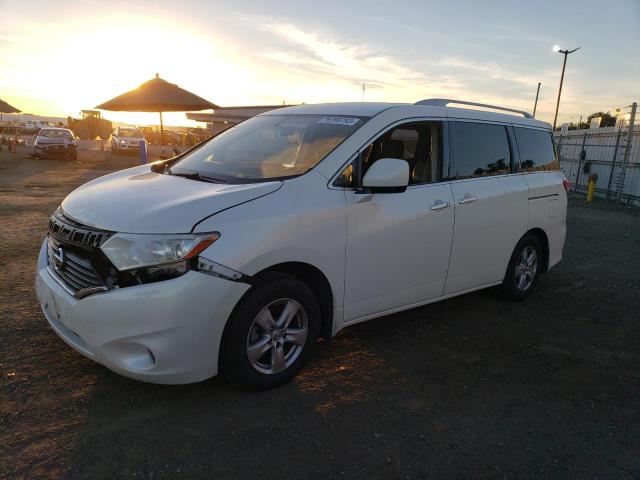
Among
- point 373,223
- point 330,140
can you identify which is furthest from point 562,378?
point 330,140

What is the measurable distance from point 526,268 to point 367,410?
2.91 metres

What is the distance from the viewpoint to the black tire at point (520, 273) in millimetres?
4977

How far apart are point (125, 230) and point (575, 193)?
1887 cm

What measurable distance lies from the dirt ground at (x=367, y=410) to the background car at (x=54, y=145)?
22.0 metres

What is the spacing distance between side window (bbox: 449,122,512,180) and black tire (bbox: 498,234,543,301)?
31.4 inches

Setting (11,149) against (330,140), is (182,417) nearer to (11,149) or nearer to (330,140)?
(330,140)

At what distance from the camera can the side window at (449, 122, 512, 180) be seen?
13.8 ft

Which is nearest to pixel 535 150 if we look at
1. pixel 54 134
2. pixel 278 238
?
pixel 278 238

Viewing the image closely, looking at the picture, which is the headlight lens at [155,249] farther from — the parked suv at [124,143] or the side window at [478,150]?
the parked suv at [124,143]

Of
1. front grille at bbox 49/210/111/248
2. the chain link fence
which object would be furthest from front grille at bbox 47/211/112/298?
the chain link fence

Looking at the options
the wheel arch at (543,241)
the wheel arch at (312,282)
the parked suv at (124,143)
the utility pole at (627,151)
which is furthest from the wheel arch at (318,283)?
the parked suv at (124,143)

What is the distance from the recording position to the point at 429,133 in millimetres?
4059

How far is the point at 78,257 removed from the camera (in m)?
2.92

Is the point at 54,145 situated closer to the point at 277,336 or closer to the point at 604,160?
the point at 604,160
